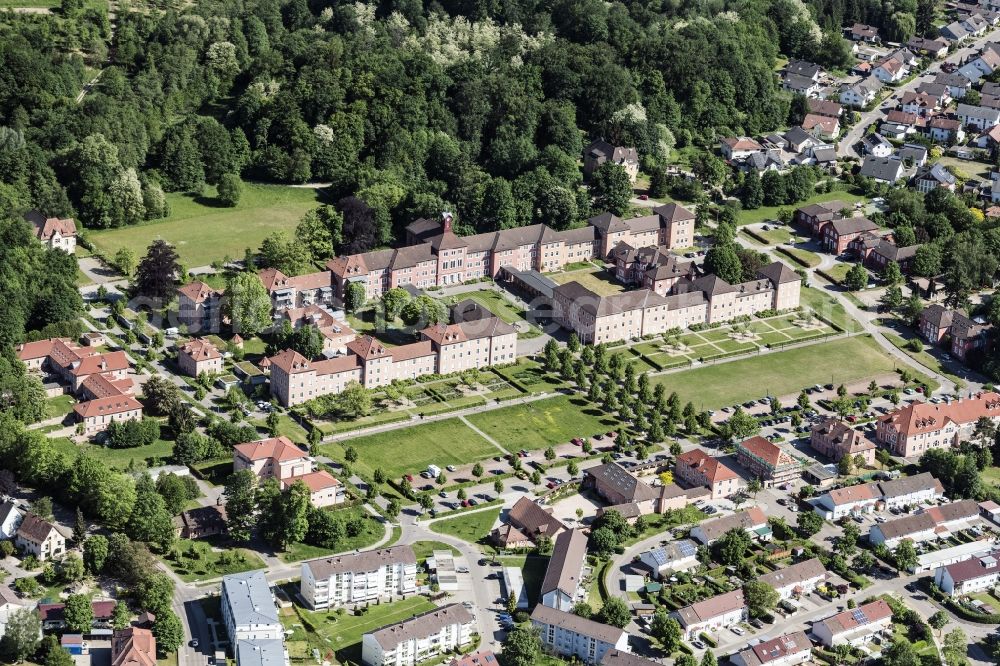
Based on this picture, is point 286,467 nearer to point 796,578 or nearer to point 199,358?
point 199,358

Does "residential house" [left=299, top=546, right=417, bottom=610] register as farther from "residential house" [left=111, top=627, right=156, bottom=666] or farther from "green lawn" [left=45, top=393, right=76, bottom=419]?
"green lawn" [left=45, top=393, right=76, bottom=419]

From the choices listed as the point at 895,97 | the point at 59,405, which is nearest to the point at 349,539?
the point at 59,405

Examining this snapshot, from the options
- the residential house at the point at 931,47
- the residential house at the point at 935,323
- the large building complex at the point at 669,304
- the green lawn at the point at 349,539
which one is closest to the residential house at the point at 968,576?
the green lawn at the point at 349,539

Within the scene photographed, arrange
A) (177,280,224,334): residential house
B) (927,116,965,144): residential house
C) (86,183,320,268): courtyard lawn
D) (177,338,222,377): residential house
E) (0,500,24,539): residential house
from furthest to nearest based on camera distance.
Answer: (927,116,965,144): residential house
(86,183,320,268): courtyard lawn
(177,280,224,334): residential house
(177,338,222,377): residential house
(0,500,24,539): residential house

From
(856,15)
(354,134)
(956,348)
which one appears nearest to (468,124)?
(354,134)

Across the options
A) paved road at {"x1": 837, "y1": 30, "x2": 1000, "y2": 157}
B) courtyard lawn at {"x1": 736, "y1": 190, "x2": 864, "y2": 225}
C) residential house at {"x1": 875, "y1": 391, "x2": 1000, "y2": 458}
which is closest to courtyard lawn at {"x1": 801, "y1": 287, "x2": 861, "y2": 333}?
courtyard lawn at {"x1": 736, "y1": 190, "x2": 864, "y2": 225}

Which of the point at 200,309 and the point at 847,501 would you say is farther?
the point at 200,309
